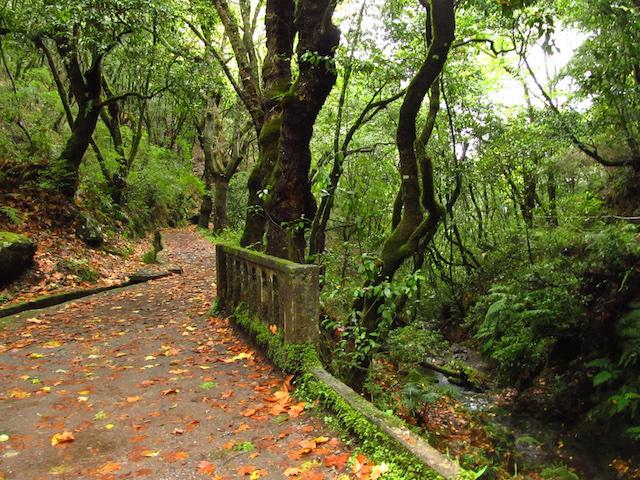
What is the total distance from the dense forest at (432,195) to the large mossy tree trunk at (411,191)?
0.10 ft

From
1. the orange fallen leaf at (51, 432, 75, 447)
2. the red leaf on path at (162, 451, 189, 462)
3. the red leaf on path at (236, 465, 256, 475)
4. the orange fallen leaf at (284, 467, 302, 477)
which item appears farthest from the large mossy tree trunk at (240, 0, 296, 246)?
the orange fallen leaf at (284, 467, 302, 477)

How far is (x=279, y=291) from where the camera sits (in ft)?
19.4

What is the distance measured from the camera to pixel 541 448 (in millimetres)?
8727

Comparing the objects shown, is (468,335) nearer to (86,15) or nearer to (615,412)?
(615,412)

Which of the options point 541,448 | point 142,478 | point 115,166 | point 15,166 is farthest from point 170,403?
point 115,166

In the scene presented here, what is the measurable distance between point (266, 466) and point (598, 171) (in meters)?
13.9

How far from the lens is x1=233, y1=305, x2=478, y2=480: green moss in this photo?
3339 mm

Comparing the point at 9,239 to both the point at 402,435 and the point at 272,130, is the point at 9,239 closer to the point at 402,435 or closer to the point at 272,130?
the point at 272,130

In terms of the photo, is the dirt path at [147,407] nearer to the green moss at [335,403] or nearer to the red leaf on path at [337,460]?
the red leaf on path at [337,460]

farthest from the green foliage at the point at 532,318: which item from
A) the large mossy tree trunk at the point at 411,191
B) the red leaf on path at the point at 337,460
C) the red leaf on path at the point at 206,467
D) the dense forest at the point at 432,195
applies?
the red leaf on path at the point at 206,467

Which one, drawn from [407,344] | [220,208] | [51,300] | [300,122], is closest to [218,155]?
[220,208]

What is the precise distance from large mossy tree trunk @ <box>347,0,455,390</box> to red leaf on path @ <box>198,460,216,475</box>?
298cm

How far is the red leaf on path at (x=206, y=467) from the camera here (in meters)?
3.76

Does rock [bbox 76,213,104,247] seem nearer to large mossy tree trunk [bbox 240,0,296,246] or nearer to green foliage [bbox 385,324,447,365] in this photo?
large mossy tree trunk [bbox 240,0,296,246]
